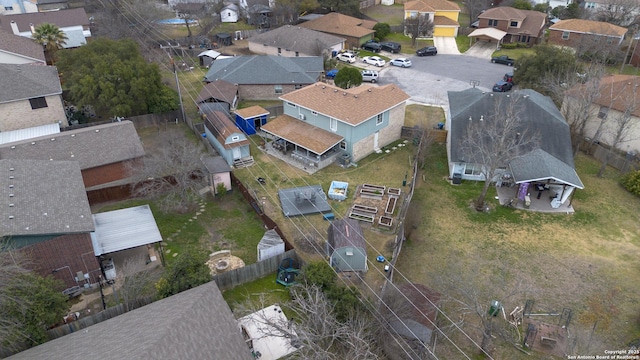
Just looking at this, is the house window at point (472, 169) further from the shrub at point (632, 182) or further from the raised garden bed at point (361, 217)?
the shrub at point (632, 182)

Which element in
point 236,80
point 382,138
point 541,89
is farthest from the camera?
point 236,80

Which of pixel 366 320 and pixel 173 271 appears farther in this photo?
pixel 173 271

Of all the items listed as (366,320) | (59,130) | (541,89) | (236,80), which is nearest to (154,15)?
(236,80)

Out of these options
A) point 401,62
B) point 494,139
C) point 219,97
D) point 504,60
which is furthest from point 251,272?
point 504,60

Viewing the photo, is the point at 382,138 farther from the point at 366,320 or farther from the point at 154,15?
the point at 154,15

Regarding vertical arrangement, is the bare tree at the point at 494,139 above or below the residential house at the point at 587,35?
below

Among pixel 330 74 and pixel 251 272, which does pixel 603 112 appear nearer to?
pixel 330 74

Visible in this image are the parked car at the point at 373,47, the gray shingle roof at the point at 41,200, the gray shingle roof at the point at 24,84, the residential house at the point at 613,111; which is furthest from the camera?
the parked car at the point at 373,47

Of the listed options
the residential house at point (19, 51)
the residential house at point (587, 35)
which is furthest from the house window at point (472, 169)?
the residential house at point (19, 51)
